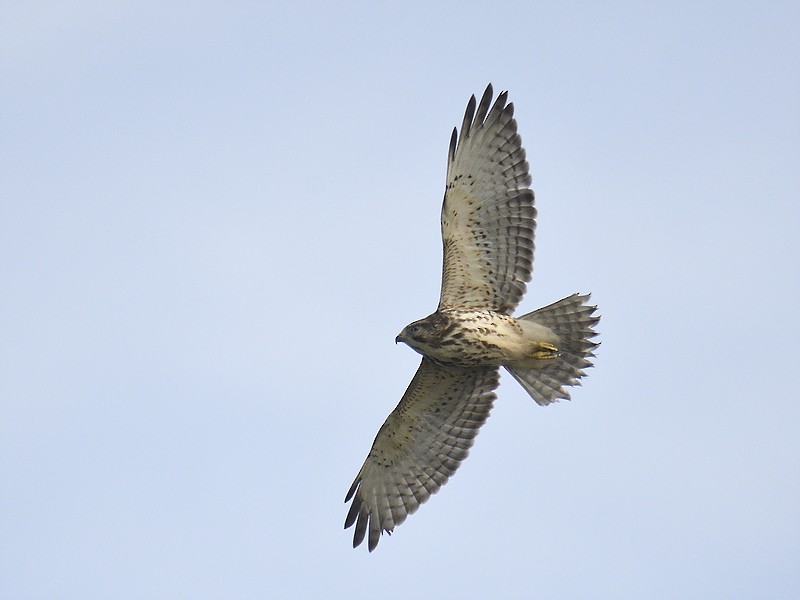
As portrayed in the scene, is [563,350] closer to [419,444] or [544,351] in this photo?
[544,351]

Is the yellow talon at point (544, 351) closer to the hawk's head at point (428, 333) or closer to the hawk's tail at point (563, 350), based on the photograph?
the hawk's tail at point (563, 350)

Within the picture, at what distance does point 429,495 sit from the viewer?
1555 cm

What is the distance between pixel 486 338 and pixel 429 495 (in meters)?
2.12

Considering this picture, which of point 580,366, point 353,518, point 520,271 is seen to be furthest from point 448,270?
point 353,518

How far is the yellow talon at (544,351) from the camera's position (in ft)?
48.3

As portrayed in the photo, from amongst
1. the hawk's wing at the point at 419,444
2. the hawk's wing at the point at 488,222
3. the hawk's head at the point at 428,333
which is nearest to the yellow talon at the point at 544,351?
the hawk's wing at the point at 488,222

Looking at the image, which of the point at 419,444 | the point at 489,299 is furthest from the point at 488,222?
the point at 419,444

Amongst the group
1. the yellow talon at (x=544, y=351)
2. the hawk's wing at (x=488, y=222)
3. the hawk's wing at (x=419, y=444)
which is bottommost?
the hawk's wing at (x=419, y=444)

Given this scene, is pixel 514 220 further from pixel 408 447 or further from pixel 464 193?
pixel 408 447

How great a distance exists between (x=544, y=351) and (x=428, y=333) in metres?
1.27

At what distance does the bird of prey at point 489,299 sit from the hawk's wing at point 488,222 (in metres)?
0.01

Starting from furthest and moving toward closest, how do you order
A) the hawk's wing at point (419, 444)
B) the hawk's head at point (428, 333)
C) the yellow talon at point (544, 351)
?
1. the hawk's wing at point (419, 444)
2. the yellow talon at point (544, 351)
3. the hawk's head at point (428, 333)

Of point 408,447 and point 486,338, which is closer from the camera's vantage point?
point 486,338

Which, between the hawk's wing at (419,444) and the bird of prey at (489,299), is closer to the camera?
the bird of prey at (489,299)
